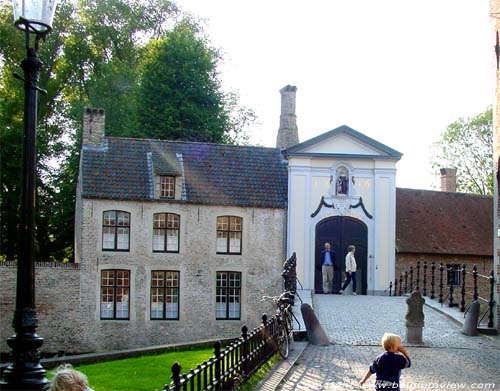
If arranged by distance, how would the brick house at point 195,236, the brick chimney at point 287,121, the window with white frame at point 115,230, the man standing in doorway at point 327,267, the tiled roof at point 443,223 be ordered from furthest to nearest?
1. the brick chimney at point 287,121
2. the tiled roof at point 443,223
3. the window with white frame at point 115,230
4. the brick house at point 195,236
5. the man standing in doorway at point 327,267

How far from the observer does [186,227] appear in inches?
1156

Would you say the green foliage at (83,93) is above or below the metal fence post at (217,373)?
above

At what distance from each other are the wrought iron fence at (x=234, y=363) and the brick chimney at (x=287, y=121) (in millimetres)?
20276

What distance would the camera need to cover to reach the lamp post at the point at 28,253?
6457 millimetres

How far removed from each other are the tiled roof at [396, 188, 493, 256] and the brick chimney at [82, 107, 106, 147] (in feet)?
42.1

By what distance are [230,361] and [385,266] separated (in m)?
19.4

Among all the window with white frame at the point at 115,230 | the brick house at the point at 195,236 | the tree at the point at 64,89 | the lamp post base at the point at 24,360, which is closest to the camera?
the lamp post base at the point at 24,360

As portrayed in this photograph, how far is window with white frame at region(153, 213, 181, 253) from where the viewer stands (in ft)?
95.8

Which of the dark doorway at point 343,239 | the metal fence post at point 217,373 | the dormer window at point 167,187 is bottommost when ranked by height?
the metal fence post at point 217,373

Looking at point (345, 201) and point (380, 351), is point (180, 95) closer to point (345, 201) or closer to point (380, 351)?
point (345, 201)

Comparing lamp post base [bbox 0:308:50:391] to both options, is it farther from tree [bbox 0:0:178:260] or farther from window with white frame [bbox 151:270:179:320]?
tree [bbox 0:0:178:260]

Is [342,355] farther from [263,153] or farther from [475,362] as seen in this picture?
[263,153]

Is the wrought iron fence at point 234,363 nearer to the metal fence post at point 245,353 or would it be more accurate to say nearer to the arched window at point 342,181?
the metal fence post at point 245,353

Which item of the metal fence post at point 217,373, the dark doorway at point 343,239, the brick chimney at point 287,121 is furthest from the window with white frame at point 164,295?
the metal fence post at point 217,373
